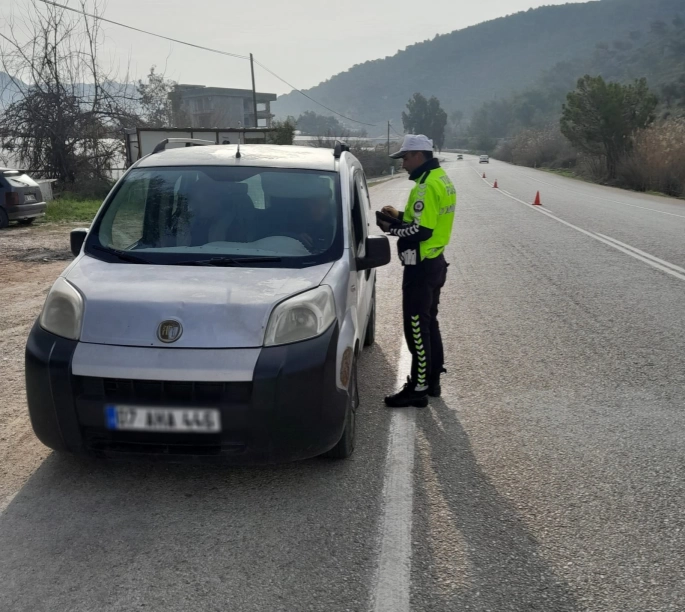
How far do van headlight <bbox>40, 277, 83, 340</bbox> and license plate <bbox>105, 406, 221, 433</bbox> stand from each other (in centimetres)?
45

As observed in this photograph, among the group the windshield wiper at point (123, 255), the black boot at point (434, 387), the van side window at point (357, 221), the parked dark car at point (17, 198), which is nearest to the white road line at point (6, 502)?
the windshield wiper at point (123, 255)

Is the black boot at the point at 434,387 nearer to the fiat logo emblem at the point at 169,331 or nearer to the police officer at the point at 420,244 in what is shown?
the police officer at the point at 420,244

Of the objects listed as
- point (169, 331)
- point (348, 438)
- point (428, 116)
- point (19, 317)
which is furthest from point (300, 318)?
point (428, 116)

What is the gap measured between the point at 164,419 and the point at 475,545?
5.05 feet

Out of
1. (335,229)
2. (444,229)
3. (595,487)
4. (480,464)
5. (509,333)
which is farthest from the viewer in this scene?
(509,333)

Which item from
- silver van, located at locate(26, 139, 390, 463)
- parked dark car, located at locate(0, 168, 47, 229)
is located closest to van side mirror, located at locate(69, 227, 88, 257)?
silver van, located at locate(26, 139, 390, 463)

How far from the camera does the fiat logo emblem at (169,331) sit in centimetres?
358

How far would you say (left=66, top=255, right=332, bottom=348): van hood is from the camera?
11.8 ft

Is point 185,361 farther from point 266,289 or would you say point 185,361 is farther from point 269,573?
point 269,573

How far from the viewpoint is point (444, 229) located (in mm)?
5055

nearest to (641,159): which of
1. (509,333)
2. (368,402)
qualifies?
(509,333)

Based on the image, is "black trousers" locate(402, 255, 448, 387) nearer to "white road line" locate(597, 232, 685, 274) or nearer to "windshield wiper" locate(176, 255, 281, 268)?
"windshield wiper" locate(176, 255, 281, 268)

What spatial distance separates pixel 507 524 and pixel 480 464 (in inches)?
27.2

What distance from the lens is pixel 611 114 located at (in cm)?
4256
